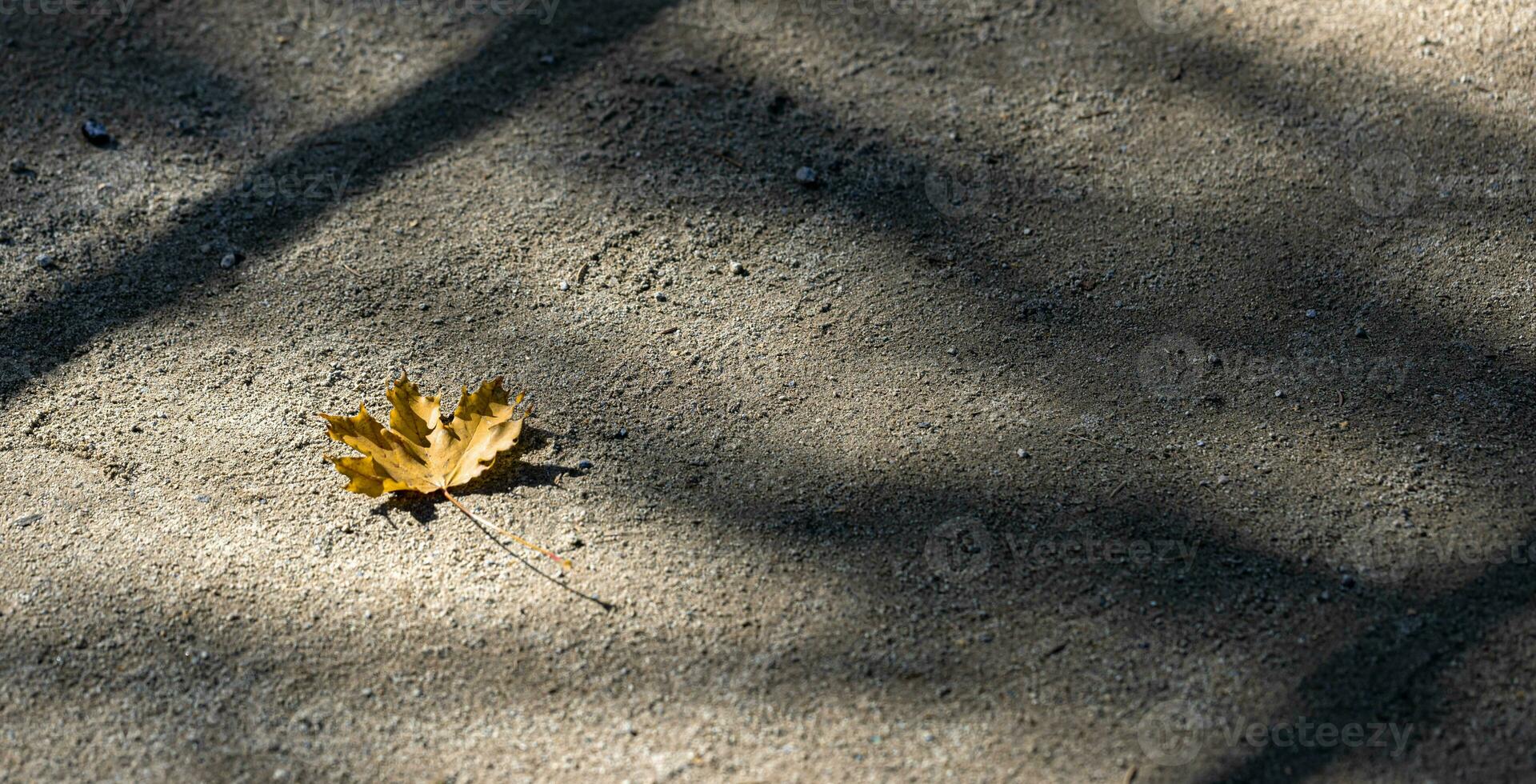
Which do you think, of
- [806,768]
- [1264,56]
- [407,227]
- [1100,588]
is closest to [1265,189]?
[1264,56]

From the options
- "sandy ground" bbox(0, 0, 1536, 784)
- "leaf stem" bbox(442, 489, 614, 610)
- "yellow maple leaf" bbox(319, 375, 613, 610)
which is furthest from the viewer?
"yellow maple leaf" bbox(319, 375, 613, 610)

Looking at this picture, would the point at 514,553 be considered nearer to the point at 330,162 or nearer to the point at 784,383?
the point at 784,383

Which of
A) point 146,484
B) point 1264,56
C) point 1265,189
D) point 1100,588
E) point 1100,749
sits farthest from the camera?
point 1264,56

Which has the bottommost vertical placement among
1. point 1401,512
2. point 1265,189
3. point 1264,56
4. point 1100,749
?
point 1100,749

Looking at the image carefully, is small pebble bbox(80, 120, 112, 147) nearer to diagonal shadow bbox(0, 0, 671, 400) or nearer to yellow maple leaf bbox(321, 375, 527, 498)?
diagonal shadow bbox(0, 0, 671, 400)

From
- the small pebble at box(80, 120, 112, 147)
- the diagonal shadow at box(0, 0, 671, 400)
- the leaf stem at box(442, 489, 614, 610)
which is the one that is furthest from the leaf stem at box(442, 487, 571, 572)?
the small pebble at box(80, 120, 112, 147)

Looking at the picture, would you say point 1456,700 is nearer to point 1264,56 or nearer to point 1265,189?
point 1265,189

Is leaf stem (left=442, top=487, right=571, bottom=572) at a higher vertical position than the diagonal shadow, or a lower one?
lower
